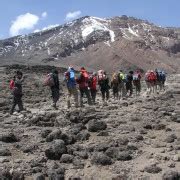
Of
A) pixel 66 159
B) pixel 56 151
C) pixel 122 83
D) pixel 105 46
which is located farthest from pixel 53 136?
pixel 105 46

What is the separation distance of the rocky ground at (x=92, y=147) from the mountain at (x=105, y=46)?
11461 cm

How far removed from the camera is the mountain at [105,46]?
146 m

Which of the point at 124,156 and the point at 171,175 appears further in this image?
the point at 124,156

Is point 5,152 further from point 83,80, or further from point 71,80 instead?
point 83,80

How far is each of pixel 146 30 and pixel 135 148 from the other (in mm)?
172882

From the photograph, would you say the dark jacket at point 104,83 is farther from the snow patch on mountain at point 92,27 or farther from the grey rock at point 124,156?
the snow patch on mountain at point 92,27

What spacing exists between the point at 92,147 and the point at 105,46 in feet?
486

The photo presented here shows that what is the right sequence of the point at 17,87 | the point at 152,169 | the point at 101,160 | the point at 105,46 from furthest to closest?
1. the point at 105,46
2. the point at 17,87
3. the point at 101,160
4. the point at 152,169

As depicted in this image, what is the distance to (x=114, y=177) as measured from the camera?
940 centimetres

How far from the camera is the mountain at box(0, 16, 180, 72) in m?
146

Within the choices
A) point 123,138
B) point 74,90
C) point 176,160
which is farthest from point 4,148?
point 74,90

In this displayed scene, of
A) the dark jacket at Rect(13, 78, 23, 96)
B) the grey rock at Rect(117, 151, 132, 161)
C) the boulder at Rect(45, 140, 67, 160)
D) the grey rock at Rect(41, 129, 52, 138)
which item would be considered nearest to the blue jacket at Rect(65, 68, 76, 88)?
the dark jacket at Rect(13, 78, 23, 96)

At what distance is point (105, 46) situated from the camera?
158500 millimetres

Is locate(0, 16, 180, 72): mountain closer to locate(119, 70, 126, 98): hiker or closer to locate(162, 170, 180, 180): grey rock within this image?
locate(119, 70, 126, 98): hiker
